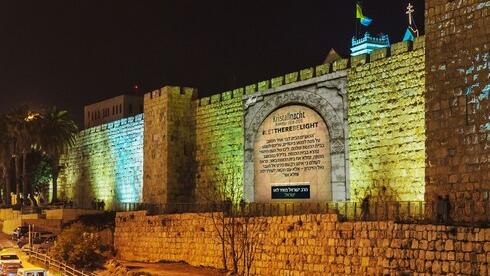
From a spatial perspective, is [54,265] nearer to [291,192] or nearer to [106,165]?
[291,192]

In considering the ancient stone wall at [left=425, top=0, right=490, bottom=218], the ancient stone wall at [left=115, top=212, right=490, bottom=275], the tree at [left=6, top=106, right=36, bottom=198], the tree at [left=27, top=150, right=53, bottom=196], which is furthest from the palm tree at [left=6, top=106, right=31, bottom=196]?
the ancient stone wall at [left=425, top=0, right=490, bottom=218]

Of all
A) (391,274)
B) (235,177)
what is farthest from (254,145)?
(391,274)

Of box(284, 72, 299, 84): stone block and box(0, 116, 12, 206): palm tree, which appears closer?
box(284, 72, 299, 84): stone block

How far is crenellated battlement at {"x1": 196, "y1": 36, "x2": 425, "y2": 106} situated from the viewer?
2377cm

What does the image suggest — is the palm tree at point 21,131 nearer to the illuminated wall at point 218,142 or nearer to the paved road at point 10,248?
the paved road at point 10,248

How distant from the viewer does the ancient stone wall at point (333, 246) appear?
1611 cm

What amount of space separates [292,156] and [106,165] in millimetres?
19740

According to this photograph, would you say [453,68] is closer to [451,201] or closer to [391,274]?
[451,201]

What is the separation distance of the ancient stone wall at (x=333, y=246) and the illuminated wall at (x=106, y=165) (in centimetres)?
1036

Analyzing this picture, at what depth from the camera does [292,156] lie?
28.6 metres

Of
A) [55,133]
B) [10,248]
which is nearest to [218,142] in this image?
[10,248]

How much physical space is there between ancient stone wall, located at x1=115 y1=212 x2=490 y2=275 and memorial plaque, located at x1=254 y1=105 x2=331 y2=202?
12.7 ft

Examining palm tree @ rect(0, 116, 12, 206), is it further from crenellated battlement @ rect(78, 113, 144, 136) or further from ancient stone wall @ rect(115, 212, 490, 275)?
ancient stone wall @ rect(115, 212, 490, 275)

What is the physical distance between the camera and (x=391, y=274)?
1781 cm
